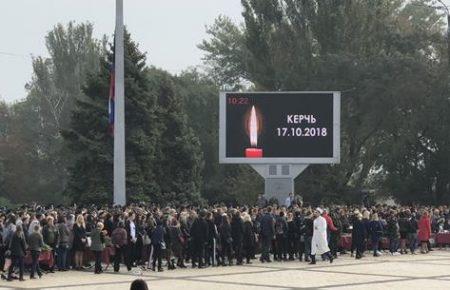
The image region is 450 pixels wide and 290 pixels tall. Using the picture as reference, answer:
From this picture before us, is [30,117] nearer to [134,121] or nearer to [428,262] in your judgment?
[134,121]

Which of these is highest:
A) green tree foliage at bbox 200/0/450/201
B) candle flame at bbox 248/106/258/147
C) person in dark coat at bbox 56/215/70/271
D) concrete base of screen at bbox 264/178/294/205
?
green tree foliage at bbox 200/0/450/201

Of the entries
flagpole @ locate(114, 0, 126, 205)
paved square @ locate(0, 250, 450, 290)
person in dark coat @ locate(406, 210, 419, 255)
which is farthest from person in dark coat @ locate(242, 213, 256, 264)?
flagpole @ locate(114, 0, 126, 205)

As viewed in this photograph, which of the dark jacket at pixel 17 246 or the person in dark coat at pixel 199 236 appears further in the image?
the person in dark coat at pixel 199 236

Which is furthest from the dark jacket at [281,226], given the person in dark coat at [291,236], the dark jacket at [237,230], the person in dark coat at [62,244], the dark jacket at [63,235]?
the dark jacket at [63,235]

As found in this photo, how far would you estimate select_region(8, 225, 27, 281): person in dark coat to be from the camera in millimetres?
22562

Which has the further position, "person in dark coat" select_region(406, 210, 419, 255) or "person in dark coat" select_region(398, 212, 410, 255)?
"person in dark coat" select_region(406, 210, 419, 255)

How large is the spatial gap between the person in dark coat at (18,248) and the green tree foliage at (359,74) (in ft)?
101

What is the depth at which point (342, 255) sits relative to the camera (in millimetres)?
32062

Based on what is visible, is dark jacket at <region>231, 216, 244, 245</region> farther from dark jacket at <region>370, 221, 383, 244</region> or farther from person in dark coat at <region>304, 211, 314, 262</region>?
dark jacket at <region>370, 221, 383, 244</region>

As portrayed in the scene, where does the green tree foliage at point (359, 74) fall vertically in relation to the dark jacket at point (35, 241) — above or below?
above

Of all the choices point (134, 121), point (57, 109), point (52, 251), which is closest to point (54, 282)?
point (52, 251)

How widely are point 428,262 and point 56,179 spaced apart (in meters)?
54.2

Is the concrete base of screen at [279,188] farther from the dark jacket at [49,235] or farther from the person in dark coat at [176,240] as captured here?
the dark jacket at [49,235]

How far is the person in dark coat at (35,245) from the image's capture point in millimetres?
23141
